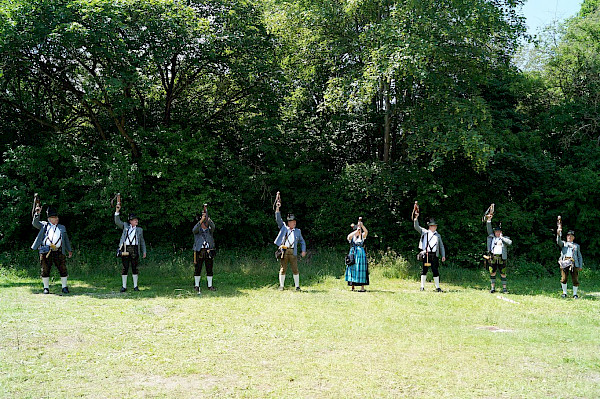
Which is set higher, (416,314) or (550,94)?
(550,94)

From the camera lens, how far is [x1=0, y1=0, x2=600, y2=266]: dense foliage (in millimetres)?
14961

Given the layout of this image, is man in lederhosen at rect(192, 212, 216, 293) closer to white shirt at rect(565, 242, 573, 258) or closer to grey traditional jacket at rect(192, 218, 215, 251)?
grey traditional jacket at rect(192, 218, 215, 251)

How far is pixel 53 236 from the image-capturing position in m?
12.0

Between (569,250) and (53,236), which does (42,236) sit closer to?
(53,236)

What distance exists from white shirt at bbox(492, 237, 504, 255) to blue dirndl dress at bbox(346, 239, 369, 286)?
3.40 meters

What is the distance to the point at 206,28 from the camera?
15.4 meters

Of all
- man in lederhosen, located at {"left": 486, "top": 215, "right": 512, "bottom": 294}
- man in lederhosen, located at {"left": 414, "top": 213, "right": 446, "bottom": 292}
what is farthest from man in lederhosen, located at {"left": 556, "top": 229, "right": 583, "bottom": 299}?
man in lederhosen, located at {"left": 414, "top": 213, "right": 446, "bottom": 292}

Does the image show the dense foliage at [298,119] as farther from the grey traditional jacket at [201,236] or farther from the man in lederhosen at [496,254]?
the grey traditional jacket at [201,236]

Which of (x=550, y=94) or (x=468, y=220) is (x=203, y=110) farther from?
(x=550, y=94)

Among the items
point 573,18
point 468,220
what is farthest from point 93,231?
point 573,18

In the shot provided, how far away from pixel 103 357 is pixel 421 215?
45.2 ft

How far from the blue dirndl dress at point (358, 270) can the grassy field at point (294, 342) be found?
0.44 meters

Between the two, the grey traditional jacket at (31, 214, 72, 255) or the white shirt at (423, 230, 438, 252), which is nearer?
the grey traditional jacket at (31, 214, 72, 255)

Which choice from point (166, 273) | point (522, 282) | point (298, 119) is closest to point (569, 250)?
point (522, 282)
